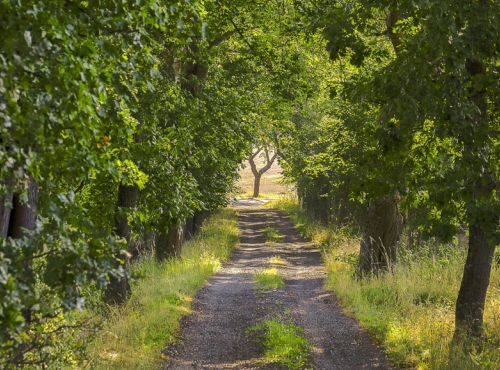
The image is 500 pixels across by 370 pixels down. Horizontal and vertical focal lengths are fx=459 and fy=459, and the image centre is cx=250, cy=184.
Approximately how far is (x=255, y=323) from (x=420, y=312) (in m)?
3.04

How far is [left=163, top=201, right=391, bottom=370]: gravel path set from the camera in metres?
7.00

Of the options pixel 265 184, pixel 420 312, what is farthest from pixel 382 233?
pixel 265 184

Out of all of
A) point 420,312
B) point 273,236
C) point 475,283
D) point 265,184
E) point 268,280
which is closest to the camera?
point 475,283

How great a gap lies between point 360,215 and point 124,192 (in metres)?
12.1

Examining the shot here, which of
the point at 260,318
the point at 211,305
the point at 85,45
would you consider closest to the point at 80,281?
the point at 85,45

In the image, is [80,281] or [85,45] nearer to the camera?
[80,281]

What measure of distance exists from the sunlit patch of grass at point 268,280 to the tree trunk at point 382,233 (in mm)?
2465

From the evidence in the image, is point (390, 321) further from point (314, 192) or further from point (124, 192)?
point (314, 192)

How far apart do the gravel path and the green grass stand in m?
0.15

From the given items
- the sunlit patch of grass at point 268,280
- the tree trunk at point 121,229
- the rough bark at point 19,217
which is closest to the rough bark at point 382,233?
the sunlit patch of grass at point 268,280

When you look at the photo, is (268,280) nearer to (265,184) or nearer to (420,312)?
(420,312)

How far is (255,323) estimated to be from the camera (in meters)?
8.88

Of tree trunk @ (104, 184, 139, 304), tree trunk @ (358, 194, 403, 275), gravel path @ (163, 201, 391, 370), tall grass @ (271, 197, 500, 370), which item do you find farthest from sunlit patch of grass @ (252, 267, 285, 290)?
tree trunk @ (104, 184, 139, 304)

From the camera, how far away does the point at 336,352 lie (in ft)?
24.2
